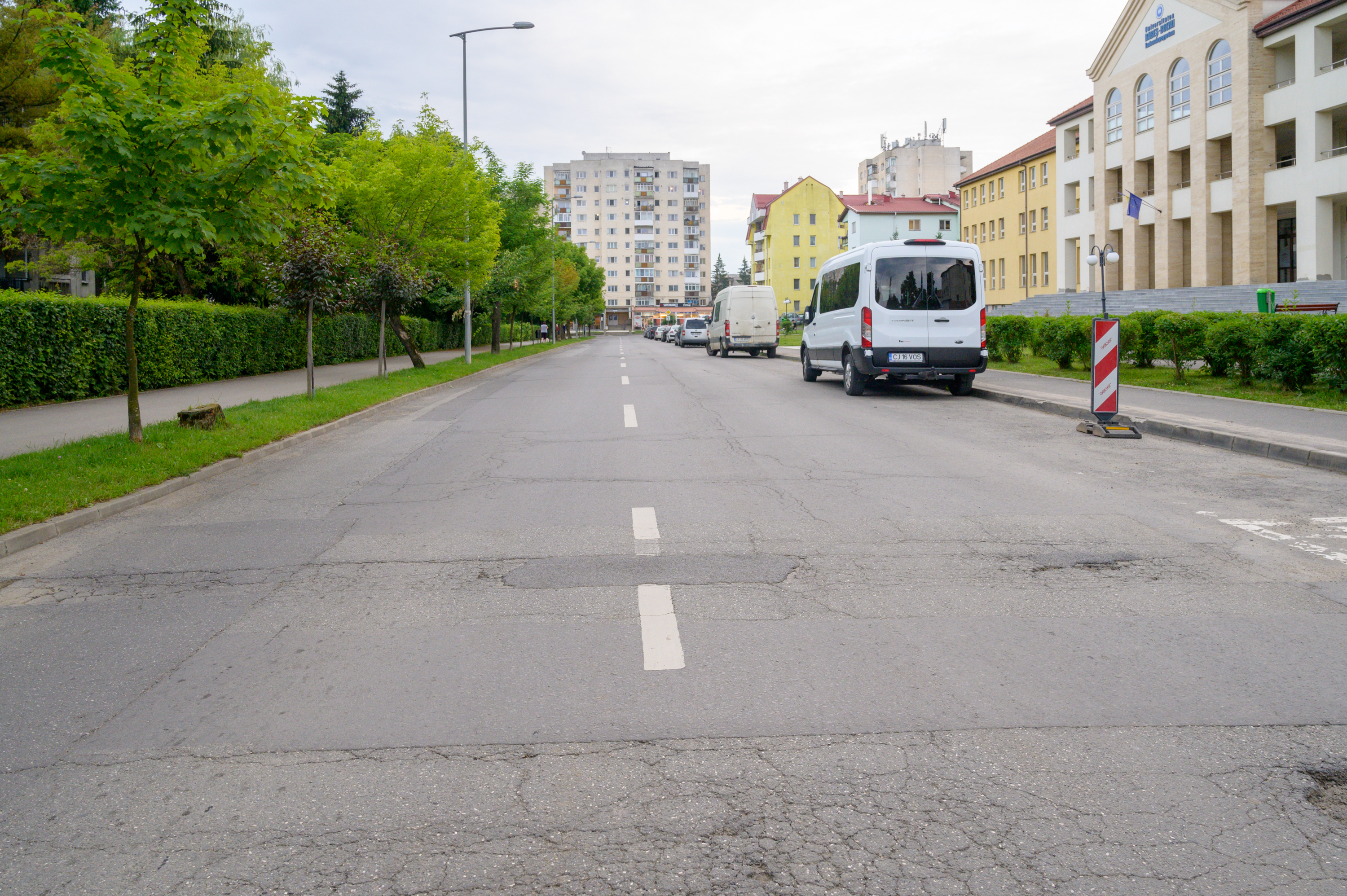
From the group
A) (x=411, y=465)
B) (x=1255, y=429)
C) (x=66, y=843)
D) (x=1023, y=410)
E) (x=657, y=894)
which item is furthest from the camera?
(x=1023, y=410)

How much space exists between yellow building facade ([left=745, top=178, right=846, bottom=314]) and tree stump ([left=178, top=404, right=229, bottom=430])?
101858 mm

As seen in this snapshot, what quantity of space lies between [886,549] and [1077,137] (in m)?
57.5

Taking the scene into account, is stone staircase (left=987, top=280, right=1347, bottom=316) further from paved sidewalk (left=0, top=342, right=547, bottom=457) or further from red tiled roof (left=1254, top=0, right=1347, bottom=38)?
paved sidewalk (left=0, top=342, right=547, bottom=457)

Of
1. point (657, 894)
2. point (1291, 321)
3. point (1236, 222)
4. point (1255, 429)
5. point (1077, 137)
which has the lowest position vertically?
point (657, 894)

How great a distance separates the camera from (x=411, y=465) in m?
11.0

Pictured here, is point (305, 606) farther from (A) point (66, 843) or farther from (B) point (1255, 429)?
(B) point (1255, 429)

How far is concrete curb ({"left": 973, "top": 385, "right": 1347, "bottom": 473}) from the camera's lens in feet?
33.4

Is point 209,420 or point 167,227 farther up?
point 167,227

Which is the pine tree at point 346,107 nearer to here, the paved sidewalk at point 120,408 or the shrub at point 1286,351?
the paved sidewalk at point 120,408

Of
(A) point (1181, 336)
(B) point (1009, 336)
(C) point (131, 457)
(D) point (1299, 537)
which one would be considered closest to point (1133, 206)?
(B) point (1009, 336)

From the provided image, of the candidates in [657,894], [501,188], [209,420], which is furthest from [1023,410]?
[501,188]

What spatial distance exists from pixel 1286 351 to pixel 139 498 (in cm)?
1556

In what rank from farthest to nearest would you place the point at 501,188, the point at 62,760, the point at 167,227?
the point at 501,188 < the point at 167,227 < the point at 62,760

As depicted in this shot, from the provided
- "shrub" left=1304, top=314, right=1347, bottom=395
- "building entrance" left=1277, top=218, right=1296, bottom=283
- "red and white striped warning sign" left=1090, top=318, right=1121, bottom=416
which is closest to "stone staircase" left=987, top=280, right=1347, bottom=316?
"building entrance" left=1277, top=218, right=1296, bottom=283
